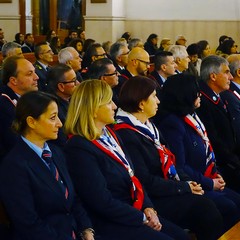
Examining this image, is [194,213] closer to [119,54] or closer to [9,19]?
[119,54]

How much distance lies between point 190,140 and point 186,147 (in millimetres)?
58

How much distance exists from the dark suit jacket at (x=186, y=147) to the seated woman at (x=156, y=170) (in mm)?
198

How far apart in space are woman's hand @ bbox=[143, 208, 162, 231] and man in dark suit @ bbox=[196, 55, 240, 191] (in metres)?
1.43

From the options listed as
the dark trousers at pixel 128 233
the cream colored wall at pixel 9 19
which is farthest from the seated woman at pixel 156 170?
the cream colored wall at pixel 9 19

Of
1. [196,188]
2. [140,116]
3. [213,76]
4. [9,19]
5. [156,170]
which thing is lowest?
[196,188]

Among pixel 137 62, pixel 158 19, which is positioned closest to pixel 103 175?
pixel 137 62

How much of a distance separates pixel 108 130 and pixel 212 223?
34.4 inches

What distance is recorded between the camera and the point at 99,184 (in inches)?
133

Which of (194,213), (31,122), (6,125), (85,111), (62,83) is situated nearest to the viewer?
(31,122)

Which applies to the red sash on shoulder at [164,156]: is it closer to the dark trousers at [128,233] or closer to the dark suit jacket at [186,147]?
the dark suit jacket at [186,147]

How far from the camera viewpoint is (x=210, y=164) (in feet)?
14.7

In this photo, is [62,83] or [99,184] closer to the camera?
[99,184]

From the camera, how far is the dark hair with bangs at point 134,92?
3.98 m

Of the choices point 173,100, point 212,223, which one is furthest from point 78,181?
point 173,100
